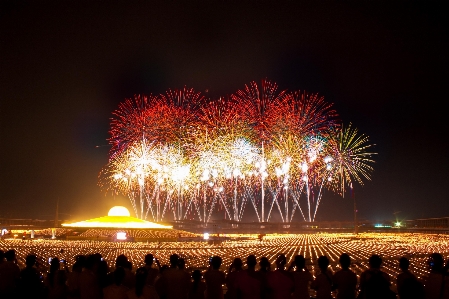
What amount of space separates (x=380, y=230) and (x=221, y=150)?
153ft

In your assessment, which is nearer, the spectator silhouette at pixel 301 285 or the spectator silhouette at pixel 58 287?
the spectator silhouette at pixel 301 285

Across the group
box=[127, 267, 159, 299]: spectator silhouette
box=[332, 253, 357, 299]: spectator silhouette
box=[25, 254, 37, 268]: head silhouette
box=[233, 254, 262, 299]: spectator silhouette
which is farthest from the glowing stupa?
box=[127, 267, 159, 299]: spectator silhouette

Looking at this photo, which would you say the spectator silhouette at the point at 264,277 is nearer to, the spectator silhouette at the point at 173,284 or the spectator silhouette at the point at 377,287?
the spectator silhouette at the point at 173,284

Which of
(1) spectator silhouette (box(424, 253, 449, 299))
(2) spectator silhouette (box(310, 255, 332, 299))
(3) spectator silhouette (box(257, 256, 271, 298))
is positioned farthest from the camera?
(3) spectator silhouette (box(257, 256, 271, 298))

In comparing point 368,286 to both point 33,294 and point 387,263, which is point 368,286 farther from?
point 387,263

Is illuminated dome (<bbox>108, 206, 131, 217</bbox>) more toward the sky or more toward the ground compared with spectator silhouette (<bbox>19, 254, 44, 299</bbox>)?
more toward the sky

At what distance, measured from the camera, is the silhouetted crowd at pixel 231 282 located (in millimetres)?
8289

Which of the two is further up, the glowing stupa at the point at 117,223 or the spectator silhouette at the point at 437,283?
the glowing stupa at the point at 117,223

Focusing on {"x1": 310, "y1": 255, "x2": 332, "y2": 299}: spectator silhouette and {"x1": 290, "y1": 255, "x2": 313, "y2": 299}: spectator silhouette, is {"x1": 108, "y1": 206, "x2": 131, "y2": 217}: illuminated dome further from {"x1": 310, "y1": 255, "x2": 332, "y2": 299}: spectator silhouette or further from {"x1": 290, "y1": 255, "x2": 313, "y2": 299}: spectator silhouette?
{"x1": 310, "y1": 255, "x2": 332, "y2": 299}: spectator silhouette

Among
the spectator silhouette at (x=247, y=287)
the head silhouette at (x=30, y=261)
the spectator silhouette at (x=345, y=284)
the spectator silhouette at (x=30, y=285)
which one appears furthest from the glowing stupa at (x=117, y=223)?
the spectator silhouette at (x=345, y=284)

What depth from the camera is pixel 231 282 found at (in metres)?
9.84

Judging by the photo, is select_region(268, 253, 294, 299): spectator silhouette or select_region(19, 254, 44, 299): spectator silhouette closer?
select_region(268, 253, 294, 299): spectator silhouette

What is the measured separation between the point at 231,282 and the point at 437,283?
3669mm

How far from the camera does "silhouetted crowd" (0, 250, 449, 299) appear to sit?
829 centimetres
